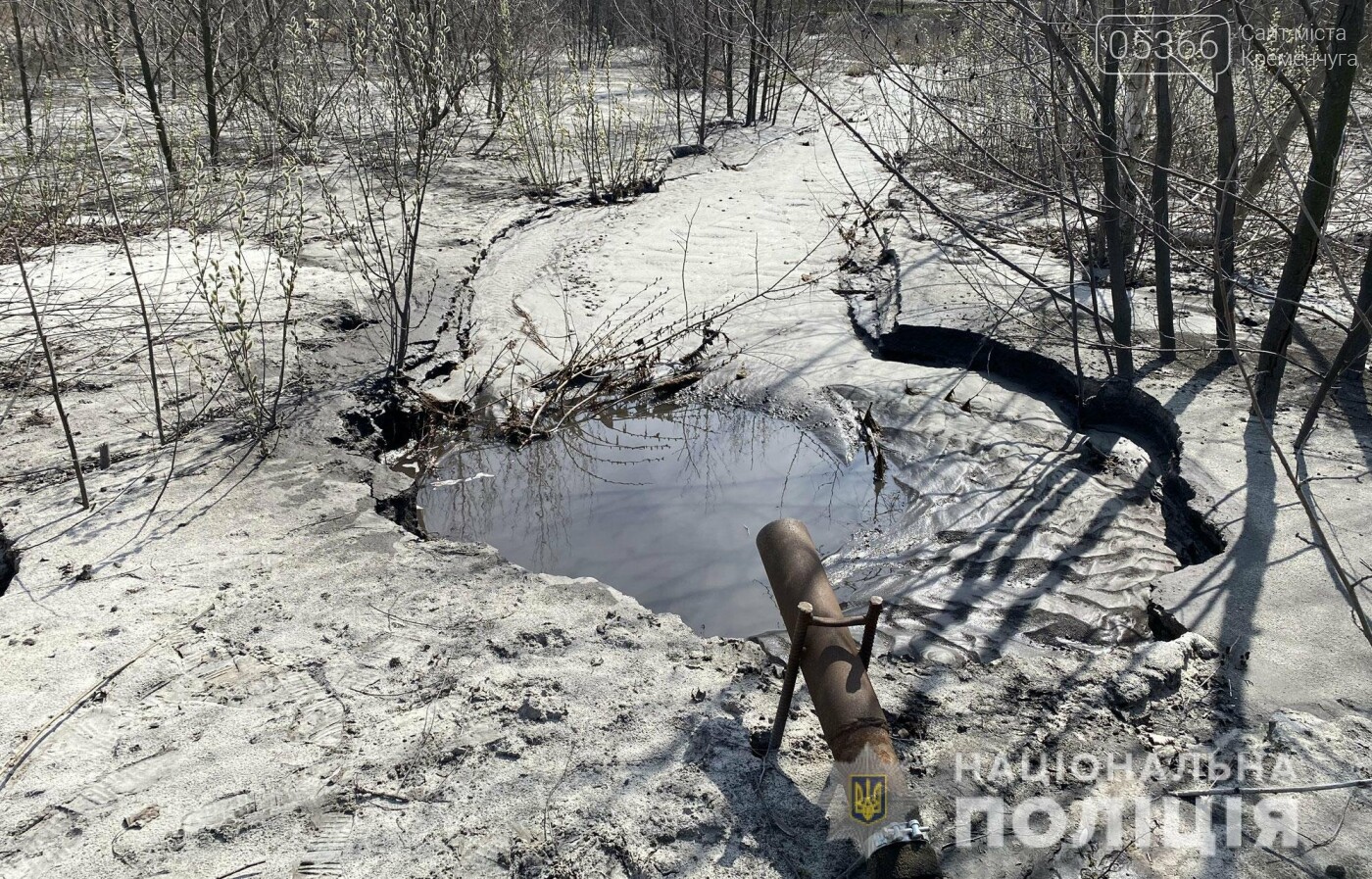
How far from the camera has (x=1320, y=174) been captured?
374 centimetres


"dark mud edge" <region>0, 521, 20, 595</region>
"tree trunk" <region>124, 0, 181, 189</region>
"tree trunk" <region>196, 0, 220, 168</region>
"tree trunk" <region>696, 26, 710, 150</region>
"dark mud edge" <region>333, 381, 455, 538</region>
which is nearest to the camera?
"dark mud edge" <region>0, 521, 20, 595</region>

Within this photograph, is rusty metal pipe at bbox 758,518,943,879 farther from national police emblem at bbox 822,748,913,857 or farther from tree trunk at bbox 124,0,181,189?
tree trunk at bbox 124,0,181,189

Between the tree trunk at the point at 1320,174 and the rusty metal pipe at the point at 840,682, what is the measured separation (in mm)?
1986

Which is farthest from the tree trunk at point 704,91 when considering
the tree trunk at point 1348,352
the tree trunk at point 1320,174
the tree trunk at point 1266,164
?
the tree trunk at point 1348,352

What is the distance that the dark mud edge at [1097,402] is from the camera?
354cm

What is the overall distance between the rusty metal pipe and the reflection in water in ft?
2.43

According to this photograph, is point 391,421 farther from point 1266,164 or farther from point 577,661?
point 1266,164

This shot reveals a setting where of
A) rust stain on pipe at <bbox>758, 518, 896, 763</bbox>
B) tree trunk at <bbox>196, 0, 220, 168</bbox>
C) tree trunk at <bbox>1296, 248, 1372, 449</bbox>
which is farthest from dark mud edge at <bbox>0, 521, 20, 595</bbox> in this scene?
tree trunk at <bbox>196, 0, 220, 168</bbox>

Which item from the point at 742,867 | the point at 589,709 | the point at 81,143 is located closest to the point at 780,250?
the point at 589,709

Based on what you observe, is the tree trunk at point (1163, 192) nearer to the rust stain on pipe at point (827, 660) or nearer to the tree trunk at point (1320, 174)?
the tree trunk at point (1320, 174)

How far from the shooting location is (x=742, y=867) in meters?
2.21

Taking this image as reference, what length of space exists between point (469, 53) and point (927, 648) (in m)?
7.67

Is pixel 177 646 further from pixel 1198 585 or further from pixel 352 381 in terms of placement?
pixel 1198 585

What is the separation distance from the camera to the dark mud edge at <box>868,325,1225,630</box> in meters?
3.54
